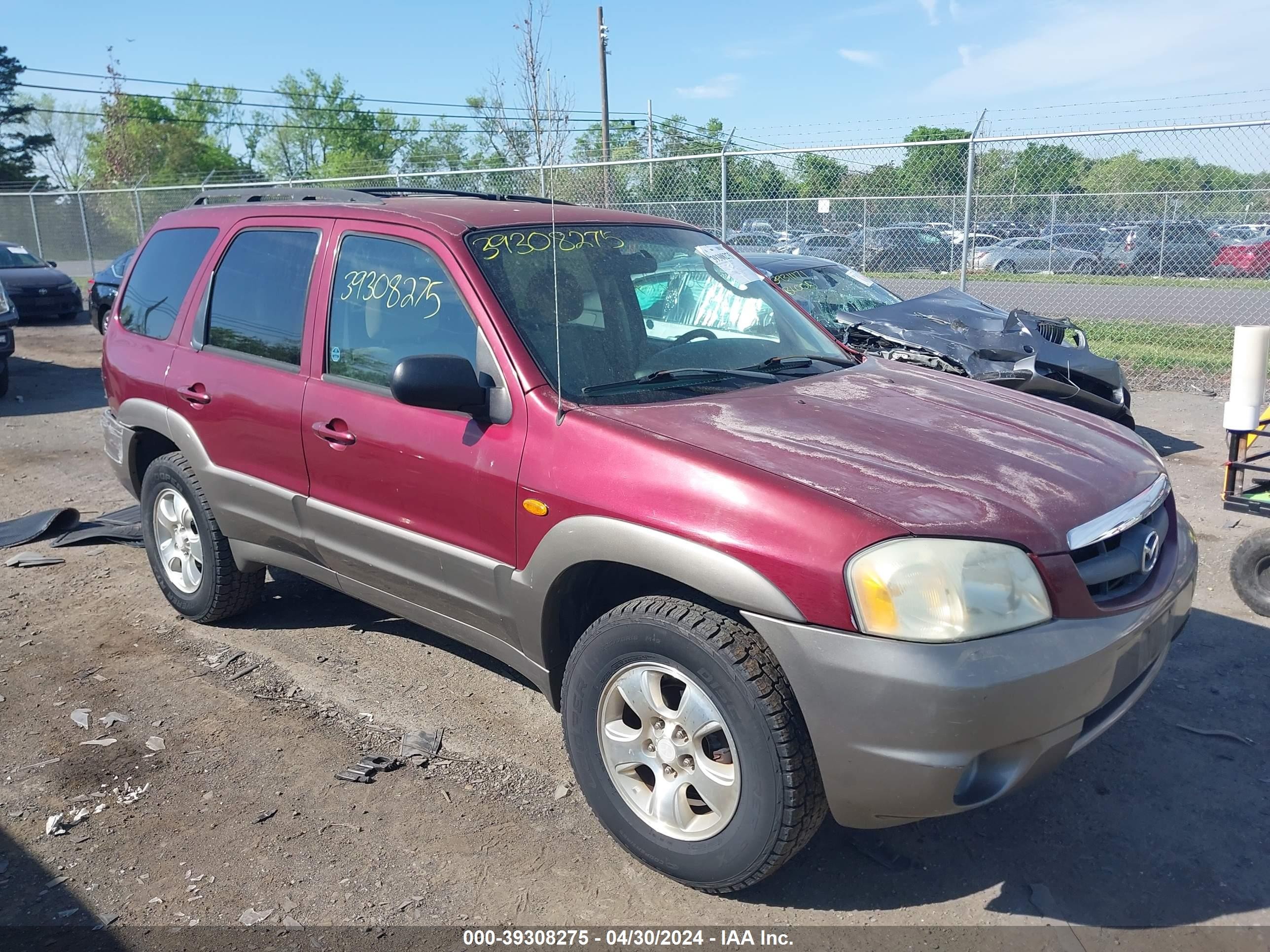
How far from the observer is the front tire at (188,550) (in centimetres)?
459

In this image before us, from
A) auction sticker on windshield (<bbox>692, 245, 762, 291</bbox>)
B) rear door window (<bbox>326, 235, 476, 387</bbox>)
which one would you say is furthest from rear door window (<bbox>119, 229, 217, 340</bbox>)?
auction sticker on windshield (<bbox>692, 245, 762, 291</bbox>)

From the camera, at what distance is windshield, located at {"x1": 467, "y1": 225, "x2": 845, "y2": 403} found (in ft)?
11.0

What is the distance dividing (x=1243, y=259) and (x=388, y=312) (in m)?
14.2

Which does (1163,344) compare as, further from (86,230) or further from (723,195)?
(86,230)

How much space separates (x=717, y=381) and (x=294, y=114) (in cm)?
7278

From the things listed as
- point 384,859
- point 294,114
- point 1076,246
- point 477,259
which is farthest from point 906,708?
point 294,114

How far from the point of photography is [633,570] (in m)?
3.03

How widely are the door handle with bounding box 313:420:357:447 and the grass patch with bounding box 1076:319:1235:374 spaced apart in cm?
1019

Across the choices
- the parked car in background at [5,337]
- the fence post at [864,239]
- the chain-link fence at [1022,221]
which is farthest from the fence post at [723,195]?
the parked car in background at [5,337]

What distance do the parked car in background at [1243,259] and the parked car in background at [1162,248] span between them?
0.45 ft

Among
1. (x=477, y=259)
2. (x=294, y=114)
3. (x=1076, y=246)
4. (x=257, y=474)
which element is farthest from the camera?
(x=294, y=114)

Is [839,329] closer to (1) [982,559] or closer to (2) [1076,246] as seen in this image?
(1) [982,559]

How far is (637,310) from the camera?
147 inches

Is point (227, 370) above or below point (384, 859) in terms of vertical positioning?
above
